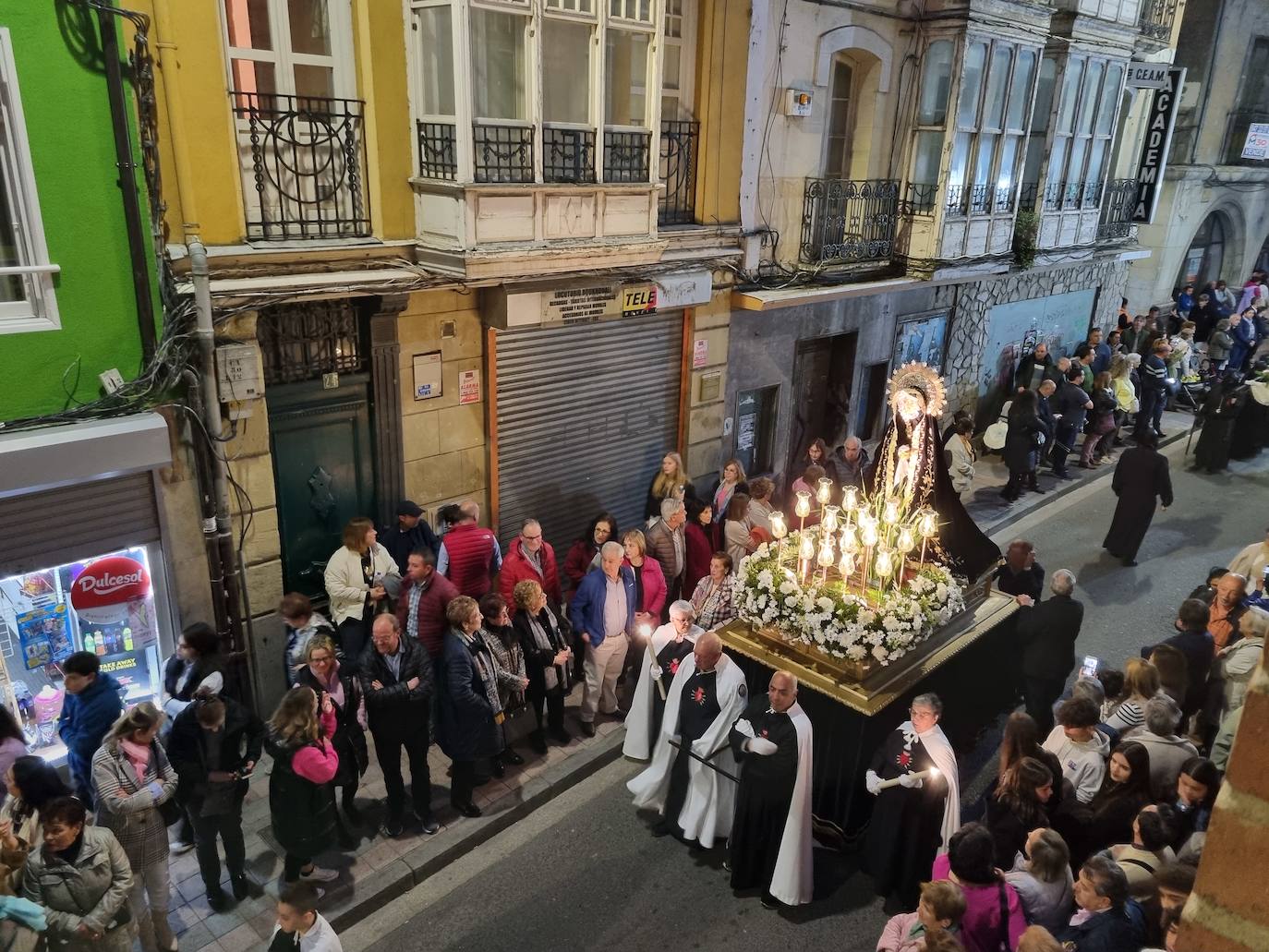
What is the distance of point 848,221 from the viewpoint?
13758 millimetres

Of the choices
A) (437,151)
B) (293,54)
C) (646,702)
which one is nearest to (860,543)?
(646,702)

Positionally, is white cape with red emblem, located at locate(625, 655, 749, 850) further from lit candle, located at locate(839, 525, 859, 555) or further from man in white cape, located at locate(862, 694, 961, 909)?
lit candle, located at locate(839, 525, 859, 555)

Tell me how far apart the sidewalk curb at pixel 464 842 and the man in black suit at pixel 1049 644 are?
3881mm

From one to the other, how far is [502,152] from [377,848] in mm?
6186

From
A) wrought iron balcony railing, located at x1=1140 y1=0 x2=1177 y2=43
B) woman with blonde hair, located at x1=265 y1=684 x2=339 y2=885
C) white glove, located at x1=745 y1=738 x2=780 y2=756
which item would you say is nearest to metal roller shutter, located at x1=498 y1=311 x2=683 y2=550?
woman with blonde hair, located at x1=265 y1=684 x2=339 y2=885

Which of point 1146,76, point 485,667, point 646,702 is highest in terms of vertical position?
point 1146,76

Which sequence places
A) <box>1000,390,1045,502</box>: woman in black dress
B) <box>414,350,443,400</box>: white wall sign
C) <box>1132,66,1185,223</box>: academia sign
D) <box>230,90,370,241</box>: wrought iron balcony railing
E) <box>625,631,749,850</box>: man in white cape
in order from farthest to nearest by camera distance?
<box>1132,66,1185,223</box>: academia sign → <box>1000,390,1045,502</box>: woman in black dress → <box>414,350,443,400</box>: white wall sign → <box>230,90,370,241</box>: wrought iron balcony railing → <box>625,631,749,850</box>: man in white cape

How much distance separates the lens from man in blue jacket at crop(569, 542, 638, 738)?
838cm

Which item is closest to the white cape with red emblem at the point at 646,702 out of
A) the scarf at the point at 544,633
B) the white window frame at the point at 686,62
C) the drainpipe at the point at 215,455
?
the scarf at the point at 544,633

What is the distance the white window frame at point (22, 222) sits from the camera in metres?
6.34

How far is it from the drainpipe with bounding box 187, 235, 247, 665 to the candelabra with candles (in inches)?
188

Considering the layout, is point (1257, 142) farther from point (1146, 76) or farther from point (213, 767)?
point (213, 767)

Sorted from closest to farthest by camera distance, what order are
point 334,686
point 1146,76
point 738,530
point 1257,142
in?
point 334,686
point 738,530
point 1146,76
point 1257,142

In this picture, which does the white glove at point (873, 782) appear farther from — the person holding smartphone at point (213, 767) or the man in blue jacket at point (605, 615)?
the person holding smartphone at point (213, 767)
